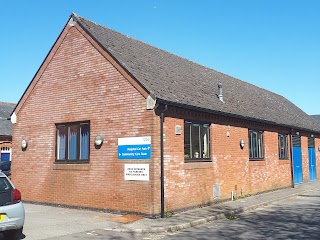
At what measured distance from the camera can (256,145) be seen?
16.2m

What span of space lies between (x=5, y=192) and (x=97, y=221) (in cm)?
329

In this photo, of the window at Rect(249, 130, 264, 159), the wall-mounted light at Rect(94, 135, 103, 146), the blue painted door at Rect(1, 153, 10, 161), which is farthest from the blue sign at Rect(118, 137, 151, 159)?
the blue painted door at Rect(1, 153, 10, 161)

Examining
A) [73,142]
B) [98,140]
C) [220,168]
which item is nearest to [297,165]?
[220,168]

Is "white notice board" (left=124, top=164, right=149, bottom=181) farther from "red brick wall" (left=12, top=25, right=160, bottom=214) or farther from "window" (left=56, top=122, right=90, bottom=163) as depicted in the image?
"window" (left=56, top=122, right=90, bottom=163)

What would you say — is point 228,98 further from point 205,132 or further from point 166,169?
point 166,169

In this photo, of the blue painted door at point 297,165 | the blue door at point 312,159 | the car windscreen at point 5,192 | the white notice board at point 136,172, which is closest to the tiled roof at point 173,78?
the blue painted door at point 297,165

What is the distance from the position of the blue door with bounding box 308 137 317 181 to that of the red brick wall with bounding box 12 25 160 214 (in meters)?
15.7

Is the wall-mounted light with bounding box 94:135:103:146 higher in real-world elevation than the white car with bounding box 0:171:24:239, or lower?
higher

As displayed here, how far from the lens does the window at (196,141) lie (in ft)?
38.5

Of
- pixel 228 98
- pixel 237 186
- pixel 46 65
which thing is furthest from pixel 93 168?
pixel 228 98

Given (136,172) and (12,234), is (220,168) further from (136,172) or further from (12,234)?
(12,234)

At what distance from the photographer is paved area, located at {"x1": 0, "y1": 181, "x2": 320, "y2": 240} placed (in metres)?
8.53

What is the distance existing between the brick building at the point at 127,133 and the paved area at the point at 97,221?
53 cm

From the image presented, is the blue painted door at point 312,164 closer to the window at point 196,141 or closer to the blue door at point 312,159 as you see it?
the blue door at point 312,159
